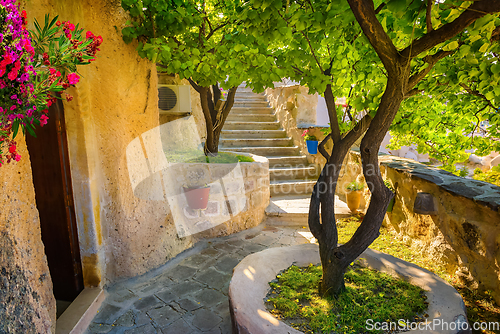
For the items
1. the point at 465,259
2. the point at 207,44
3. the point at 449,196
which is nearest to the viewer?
the point at 465,259

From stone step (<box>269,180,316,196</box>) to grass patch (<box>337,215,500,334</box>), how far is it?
52.5 inches

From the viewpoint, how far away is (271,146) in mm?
7305

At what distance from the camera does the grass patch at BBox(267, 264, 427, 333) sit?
186cm

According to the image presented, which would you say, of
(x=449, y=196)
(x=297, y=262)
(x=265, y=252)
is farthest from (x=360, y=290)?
(x=449, y=196)

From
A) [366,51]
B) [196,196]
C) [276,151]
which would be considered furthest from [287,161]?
[366,51]

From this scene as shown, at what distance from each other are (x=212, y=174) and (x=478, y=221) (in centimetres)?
311

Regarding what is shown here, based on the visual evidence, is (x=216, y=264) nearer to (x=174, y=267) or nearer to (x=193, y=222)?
(x=174, y=267)

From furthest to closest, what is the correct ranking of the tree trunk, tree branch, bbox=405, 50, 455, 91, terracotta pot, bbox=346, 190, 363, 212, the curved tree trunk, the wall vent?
1. the wall vent
2. terracotta pot, bbox=346, 190, 363, 212
3. the curved tree trunk
4. the tree trunk
5. tree branch, bbox=405, 50, 455, 91

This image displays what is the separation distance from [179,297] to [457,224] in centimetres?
286

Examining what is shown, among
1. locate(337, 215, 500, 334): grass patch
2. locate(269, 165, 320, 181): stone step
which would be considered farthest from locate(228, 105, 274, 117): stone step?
locate(337, 215, 500, 334): grass patch

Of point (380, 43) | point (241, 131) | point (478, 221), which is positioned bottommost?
point (478, 221)

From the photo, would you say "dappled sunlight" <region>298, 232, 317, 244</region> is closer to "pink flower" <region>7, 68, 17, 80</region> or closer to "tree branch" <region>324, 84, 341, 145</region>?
"tree branch" <region>324, 84, 341, 145</region>

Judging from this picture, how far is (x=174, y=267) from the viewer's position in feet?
11.2

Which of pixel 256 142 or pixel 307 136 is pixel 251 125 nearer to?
pixel 256 142
